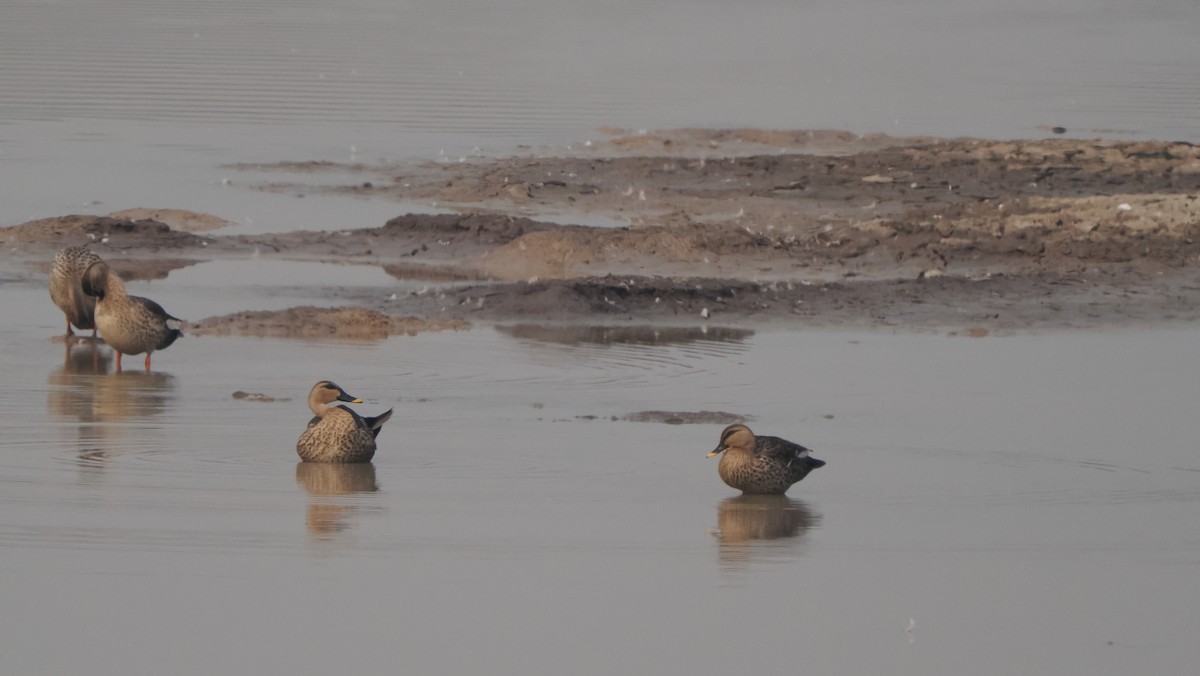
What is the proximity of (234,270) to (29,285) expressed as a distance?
1766mm

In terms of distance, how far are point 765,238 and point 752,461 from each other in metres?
9.45

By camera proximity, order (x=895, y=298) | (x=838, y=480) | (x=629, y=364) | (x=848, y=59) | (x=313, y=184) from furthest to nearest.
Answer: (x=848, y=59), (x=313, y=184), (x=895, y=298), (x=629, y=364), (x=838, y=480)

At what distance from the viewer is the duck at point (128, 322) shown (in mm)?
14305

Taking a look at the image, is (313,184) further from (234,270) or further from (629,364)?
(629,364)

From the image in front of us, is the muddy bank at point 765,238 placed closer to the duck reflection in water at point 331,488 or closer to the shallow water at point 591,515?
the shallow water at point 591,515

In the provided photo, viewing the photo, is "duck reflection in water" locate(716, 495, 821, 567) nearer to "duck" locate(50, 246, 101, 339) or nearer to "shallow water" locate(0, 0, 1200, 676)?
"shallow water" locate(0, 0, 1200, 676)

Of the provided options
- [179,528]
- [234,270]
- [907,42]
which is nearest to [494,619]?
[179,528]

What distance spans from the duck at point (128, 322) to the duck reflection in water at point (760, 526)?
505cm

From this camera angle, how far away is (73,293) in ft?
50.5

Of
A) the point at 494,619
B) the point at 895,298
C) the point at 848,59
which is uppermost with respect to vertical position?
the point at 848,59

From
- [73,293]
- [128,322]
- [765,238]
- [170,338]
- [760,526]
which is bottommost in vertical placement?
[760,526]

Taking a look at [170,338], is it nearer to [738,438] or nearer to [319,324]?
[319,324]

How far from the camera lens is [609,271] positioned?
61.3 feet

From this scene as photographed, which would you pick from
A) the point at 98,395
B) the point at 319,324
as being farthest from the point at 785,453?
the point at 319,324
